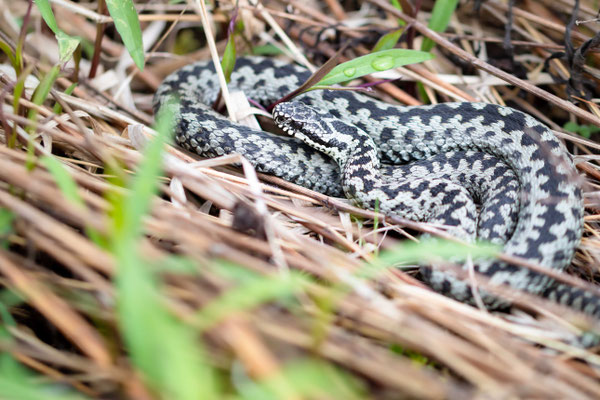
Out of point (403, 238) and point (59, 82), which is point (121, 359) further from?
point (59, 82)

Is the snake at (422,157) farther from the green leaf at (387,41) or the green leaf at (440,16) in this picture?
the green leaf at (440,16)

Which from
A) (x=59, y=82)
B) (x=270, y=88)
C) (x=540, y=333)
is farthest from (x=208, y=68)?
(x=540, y=333)

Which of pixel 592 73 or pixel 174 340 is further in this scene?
pixel 592 73

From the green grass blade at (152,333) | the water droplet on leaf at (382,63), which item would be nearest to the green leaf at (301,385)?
the green grass blade at (152,333)

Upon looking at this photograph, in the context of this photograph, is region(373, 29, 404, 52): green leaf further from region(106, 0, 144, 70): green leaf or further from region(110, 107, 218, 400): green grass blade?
region(110, 107, 218, 400): green grass blade

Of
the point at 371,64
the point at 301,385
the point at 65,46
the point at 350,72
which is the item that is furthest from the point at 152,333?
the point at 371,64

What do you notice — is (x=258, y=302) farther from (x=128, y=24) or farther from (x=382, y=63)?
(x=128, y=24)
